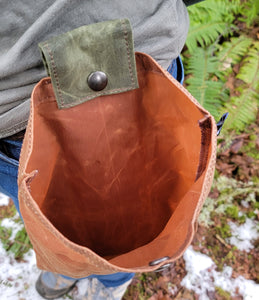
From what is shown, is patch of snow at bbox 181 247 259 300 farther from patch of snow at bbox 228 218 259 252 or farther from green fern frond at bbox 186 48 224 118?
green fern frond at bbox 186 48 224 118

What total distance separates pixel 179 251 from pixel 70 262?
0.78 feet

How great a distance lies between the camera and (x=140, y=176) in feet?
3.02

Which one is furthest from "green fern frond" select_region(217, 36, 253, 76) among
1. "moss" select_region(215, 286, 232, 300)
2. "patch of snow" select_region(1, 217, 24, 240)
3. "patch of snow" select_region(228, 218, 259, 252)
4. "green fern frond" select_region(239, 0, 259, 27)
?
"patch of snow" select_region(1, 217, 24, 240)

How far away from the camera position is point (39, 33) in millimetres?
571

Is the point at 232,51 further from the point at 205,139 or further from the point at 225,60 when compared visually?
the point at 205,139

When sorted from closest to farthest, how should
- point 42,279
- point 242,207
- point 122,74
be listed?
point 122,74 < point 42,279 < point 242,207

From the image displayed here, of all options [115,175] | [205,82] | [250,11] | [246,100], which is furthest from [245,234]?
[250,11]

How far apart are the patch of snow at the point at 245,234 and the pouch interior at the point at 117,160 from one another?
1.02m

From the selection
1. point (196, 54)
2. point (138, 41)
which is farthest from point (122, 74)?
point (196, 54)

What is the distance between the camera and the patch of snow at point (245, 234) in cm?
176

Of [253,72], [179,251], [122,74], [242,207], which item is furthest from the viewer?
[253,72]

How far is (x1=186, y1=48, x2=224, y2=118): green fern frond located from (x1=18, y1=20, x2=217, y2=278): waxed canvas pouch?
4.06ft

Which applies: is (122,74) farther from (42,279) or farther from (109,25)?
(42,279)

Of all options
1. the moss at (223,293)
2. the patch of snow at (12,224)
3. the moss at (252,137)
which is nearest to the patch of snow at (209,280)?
the moss at (223,293)
